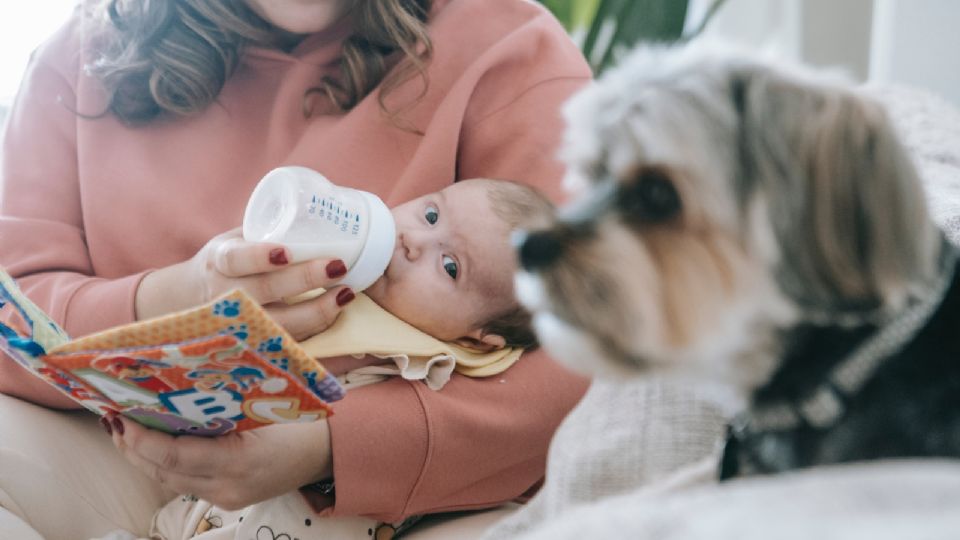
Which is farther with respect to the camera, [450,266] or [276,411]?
[450,266]

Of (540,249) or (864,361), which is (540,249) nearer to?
(540,249)

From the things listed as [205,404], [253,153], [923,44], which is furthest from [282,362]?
[923,44]

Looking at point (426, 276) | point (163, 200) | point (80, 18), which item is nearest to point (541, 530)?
point (426, 276)

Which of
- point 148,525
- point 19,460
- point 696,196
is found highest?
point 696,196

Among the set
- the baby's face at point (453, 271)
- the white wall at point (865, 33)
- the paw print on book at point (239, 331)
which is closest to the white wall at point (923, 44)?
the white wall at point (865, 33)

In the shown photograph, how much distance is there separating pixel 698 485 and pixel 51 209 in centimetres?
103

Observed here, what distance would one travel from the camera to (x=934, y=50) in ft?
6.85

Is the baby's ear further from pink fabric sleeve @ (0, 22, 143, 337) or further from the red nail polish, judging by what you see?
pink fabric sleeve @ (0, 22, 143, 337)

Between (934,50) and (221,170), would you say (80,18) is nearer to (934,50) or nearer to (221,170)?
(221,170)

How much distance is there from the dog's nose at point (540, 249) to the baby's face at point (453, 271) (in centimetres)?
46

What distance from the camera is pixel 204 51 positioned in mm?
1343

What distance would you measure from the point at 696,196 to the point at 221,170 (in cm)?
87

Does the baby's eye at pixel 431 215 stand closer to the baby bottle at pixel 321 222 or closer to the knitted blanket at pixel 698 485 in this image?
the baby bottle at pixel 321 222

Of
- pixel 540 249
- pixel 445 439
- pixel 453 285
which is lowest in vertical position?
pixel 445 439
